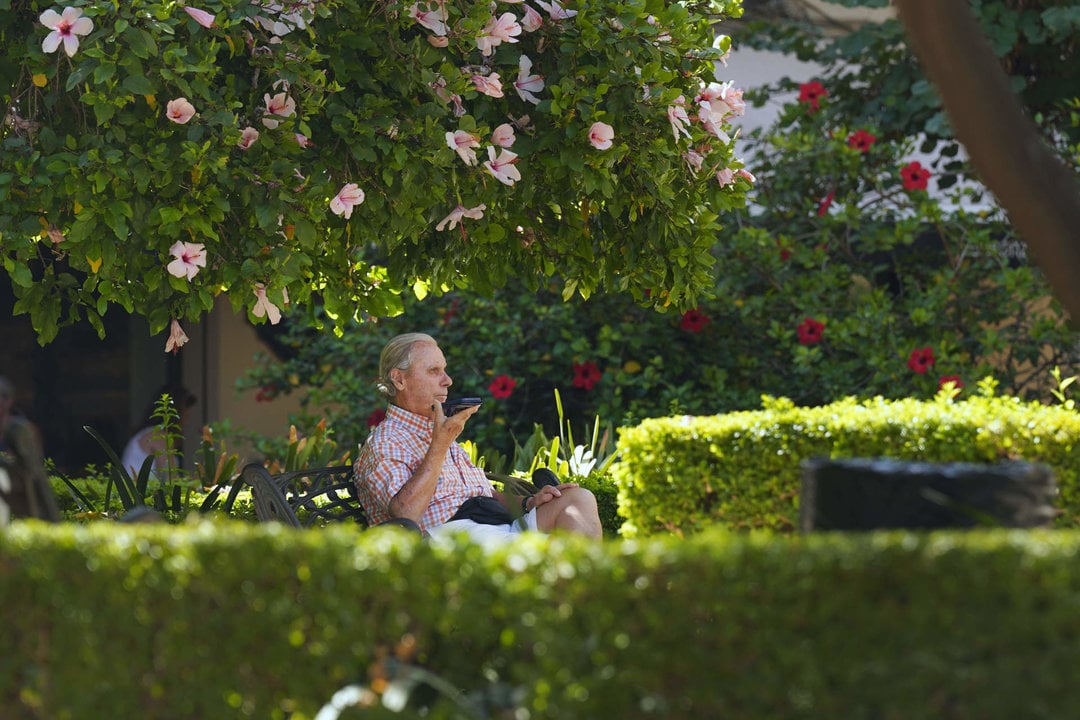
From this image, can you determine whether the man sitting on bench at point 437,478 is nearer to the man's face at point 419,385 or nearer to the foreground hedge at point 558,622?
the man's face at point 419,385

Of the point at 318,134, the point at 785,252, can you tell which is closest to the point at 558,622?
the point at 318,134

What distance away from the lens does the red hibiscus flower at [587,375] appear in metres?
8.42

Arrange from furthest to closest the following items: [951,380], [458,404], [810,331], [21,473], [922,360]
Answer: [810,331], [922,360], [951,380], [458,404], [21,473]

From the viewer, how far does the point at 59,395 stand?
1046 centimetres

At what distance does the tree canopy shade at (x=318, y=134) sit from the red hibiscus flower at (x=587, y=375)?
373 cm

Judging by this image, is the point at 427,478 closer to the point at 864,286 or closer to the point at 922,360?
the point at 922,360

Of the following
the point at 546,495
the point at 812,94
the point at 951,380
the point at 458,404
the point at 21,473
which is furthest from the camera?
the point at 812,94

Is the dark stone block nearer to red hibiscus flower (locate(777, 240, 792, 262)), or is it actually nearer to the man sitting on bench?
the man sitting on bench

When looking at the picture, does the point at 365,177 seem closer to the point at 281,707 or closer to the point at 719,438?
the point at 719,438

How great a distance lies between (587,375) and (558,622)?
19.7 feet

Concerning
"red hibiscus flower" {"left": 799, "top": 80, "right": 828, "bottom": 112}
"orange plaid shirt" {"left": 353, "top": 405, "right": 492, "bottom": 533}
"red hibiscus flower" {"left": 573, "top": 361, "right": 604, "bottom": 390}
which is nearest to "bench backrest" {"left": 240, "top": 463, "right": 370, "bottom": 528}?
"orange plaid shirt" {"left": 353, "top": 405, "right": 492, "bottom": 533}

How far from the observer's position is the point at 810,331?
26.2 ft

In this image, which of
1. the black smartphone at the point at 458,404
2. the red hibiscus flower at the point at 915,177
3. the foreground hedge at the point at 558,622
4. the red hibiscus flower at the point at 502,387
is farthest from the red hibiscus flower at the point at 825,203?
the foreground hedge at the point at 558,622

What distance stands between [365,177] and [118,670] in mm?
1932
